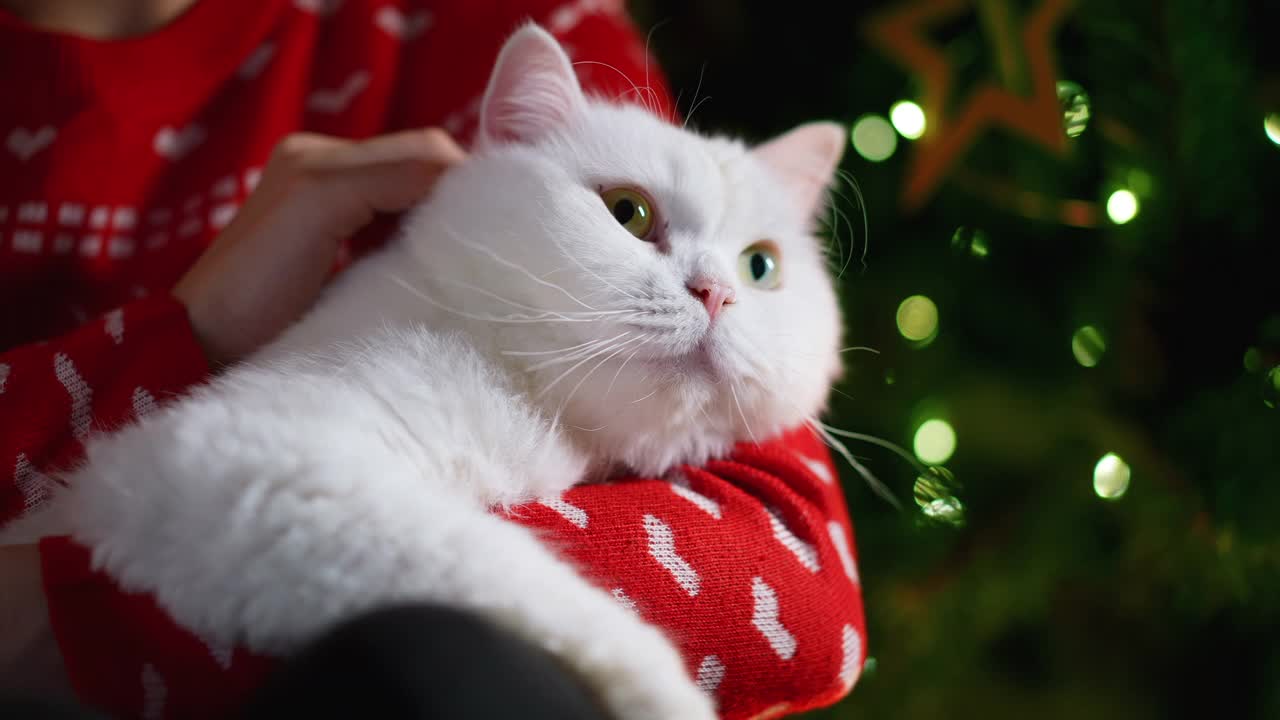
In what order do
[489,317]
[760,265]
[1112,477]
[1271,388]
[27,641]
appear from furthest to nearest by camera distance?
[1112,477], [1271,388], [760,265], [489,317], [27,641]

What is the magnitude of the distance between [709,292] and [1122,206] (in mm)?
631

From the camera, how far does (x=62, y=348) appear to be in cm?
63

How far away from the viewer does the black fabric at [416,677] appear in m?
0.31

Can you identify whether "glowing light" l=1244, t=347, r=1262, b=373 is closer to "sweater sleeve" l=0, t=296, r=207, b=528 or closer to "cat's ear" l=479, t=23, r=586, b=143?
"cat's ear" l=479, t=23, r=586, b=143

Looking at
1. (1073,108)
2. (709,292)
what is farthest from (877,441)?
(1073,108)

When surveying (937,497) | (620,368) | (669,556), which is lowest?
(937,497)

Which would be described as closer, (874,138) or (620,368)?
(620,368)

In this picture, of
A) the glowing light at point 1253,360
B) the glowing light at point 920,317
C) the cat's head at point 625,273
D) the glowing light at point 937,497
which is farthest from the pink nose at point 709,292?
the glowing light at point 1253,360

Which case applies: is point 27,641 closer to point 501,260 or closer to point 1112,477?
point 501,260

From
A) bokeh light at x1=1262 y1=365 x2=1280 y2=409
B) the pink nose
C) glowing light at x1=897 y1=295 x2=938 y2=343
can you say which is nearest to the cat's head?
the pink nose

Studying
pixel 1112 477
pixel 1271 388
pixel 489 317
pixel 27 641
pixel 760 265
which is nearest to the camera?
pixel 27 641

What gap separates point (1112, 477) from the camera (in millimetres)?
985

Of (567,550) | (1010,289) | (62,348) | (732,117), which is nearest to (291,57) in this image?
(62,348)

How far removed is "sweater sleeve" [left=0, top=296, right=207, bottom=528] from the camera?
592 mm
